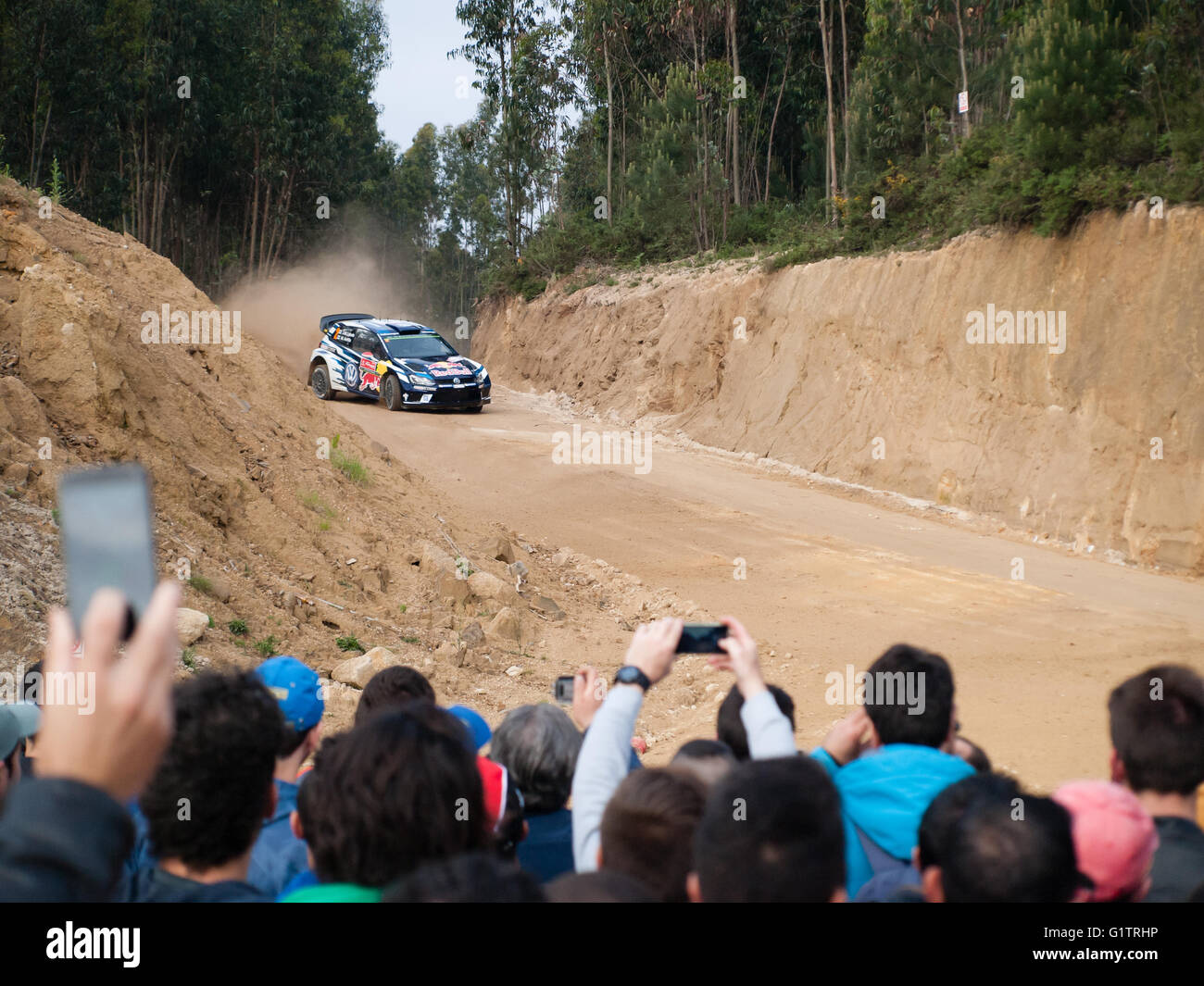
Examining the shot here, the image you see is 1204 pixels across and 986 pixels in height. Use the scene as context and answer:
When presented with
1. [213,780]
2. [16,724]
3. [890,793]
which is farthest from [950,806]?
[16,724]

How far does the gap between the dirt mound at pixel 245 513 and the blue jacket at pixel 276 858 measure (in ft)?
12.7

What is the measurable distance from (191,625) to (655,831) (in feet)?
18.9

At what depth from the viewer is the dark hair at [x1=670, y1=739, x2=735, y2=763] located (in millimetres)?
3031

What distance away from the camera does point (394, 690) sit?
3.87 metres

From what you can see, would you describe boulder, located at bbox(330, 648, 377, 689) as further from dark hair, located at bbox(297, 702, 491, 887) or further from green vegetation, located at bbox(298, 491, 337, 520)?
dark hair, located at bbox(297, 702, 491, 887)

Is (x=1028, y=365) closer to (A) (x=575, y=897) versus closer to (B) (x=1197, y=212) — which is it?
(B) (x=1197, y=212)

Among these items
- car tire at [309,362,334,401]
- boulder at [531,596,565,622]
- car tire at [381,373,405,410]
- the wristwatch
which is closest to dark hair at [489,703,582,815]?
the wristwatch

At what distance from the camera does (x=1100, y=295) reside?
1514 centimetres

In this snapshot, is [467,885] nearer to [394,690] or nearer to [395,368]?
[394,690]

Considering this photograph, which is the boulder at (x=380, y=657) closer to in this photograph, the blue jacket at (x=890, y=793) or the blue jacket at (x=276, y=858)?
the blue jacket at (x=276, y=858)

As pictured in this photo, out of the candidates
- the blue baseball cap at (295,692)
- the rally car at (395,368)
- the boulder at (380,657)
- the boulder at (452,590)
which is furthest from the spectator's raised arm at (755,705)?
the rally car at (395,368)

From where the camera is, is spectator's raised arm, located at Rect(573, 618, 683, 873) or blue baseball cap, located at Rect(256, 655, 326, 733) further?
blue baseball cap, located at Rect(256, 655, 326, 733)

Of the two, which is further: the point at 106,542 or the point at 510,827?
the point at 510,827

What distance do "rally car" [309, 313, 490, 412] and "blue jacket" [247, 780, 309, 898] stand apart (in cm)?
1971
